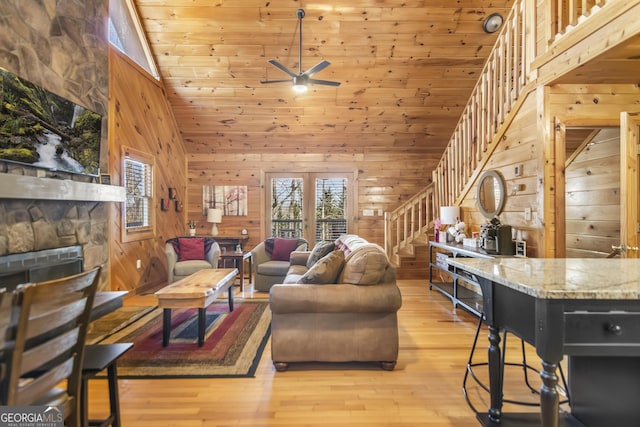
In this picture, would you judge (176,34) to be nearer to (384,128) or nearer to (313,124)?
(313,124)

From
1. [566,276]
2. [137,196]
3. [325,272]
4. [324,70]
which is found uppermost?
[324,70]

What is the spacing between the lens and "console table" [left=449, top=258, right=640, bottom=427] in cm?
128

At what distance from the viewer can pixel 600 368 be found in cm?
168

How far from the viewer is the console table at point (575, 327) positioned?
1.28m

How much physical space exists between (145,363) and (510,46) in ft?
16.7

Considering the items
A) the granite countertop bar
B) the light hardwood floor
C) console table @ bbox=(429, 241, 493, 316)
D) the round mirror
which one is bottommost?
the light hardwood floor

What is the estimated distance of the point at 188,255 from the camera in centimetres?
483

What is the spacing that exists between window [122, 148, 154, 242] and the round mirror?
4888 millimetres

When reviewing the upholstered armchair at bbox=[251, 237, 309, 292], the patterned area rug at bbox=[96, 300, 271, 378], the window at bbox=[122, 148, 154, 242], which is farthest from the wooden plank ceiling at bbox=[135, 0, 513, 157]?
the patterned area rug at bbox=[96, 300, 271, 378]

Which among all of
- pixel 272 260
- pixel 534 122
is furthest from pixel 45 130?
pixel 534 122

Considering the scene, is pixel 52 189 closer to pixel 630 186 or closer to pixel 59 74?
pixel 59 74

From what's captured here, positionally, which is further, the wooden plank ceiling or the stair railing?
the stair railing

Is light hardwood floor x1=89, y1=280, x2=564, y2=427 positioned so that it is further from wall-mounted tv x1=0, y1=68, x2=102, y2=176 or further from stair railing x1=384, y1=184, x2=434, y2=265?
stair railing x1=384, y1=184, x2=434, y2=265

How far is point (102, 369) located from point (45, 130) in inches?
104
